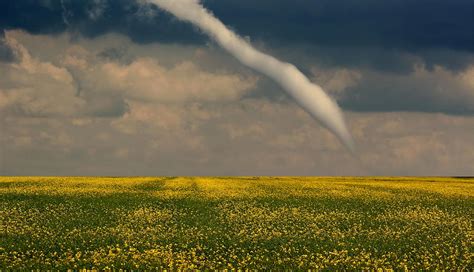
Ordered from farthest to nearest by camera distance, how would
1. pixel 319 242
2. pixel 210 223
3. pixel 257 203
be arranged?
pixel 257 203, pixel 210 223, pixel 319 242

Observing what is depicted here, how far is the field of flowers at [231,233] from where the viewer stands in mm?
21203

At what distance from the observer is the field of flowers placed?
21203 mm

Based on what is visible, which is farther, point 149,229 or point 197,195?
point 197,195

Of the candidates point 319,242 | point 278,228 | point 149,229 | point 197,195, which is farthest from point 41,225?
point 197,195

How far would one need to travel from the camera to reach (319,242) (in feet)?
84.9

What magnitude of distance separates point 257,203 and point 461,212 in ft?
53.0

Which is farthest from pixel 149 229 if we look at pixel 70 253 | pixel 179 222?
pixel 70 253

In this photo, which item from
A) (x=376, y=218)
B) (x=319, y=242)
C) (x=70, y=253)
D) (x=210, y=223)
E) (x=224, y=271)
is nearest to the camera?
(x=224, y=271)

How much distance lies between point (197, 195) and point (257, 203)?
874cm

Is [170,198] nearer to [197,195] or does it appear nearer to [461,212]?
[197,195]

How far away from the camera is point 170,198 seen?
46438 mm

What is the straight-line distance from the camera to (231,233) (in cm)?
2769

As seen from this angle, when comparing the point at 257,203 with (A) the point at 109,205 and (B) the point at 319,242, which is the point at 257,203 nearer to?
(A) the point at 109,205

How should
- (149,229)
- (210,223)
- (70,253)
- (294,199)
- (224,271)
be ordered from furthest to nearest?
(294,199) → (210,223) → (149,229) → (70,253) → (224,271)
